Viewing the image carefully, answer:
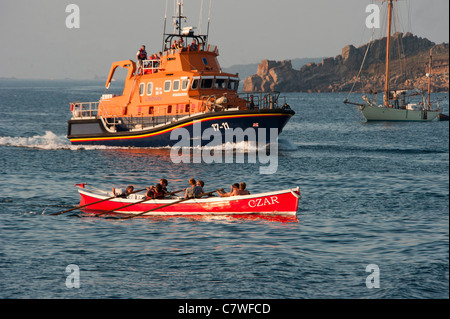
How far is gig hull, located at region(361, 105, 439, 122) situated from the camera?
76.1m

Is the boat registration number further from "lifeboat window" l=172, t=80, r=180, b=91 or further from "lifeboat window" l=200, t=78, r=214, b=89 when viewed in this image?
"lifeboat window" l=172, t=80, r=180, b=91

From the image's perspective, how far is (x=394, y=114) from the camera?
3004 inches

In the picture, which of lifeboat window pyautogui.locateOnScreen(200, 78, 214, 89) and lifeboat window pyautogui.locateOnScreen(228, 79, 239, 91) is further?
lifeboat window pyautogui.locateOnScreen(228, 79, 239, 91)

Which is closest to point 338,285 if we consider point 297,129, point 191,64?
point 191,64

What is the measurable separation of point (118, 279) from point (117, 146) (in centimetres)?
2763

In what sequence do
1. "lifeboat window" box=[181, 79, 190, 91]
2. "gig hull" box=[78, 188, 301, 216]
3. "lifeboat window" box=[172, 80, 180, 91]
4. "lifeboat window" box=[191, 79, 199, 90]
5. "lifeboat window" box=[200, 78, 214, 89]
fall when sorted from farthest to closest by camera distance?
"lifeboat window" box=[172, 80, 180, 91]
"lifeboat window" box=[200, 78, 214, 89]
"lifeboat window" box=[181, 79, 190, 91]
"lifeboat window" box=[191, 79, 199, 90]
"gig hull" box=[78, 188, 301, 216]

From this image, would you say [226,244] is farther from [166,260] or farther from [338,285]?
[338,285]

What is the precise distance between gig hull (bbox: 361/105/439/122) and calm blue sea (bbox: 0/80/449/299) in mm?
38065

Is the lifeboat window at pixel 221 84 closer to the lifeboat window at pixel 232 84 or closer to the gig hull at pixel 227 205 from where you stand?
the lifeboat window at pixel 232 84

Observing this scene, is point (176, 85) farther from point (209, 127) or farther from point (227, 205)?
point (227, 205)

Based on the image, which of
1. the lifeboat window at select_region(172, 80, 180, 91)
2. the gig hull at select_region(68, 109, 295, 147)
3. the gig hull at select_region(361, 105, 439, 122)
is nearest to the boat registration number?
the gig hull at select_region(68, 109, 295, 147)

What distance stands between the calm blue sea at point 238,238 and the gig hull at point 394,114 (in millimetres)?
38065

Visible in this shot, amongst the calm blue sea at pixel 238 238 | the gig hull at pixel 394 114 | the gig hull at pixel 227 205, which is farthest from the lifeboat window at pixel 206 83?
the gig hull at pixel 394 114

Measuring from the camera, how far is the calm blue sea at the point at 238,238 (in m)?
16.7
